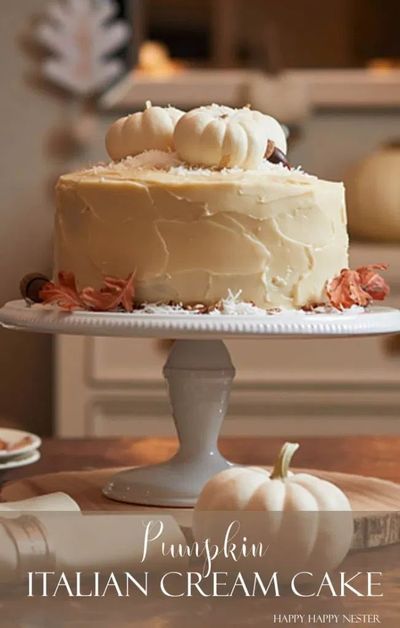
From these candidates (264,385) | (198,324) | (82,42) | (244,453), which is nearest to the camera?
(198,324)

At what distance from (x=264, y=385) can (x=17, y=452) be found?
160cm

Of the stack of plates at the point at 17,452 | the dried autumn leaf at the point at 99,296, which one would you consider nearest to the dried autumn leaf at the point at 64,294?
the dried autumn leaf at the point at 99,296

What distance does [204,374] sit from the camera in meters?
1.58

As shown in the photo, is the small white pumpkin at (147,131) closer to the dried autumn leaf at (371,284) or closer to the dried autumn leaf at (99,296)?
the dried autumn leaf at (99,296)

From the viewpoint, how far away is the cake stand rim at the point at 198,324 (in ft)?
4.68

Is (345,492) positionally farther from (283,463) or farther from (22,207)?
(22,207)

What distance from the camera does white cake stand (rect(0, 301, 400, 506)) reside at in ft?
4.70

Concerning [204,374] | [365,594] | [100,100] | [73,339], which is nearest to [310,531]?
[365,594]

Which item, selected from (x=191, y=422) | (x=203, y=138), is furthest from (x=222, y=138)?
(x=191, y=422)

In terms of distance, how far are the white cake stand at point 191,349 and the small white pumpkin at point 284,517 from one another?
11.2 inches

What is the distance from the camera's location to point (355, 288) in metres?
1.61

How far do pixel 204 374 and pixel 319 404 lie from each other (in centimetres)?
175

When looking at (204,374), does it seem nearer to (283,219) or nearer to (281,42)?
(283,219)

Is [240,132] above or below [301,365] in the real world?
above
